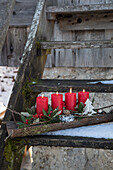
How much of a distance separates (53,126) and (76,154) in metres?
1.62

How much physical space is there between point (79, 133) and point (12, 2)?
1009mm

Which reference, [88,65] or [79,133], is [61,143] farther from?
[88,65]

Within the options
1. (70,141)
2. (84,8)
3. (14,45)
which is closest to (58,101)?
(70,141)

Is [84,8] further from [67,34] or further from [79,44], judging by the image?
[67,34]

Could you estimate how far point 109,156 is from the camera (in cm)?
263

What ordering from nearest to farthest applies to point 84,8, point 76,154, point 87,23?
1. point 84,8
2. point 87,23
3. point 76,154

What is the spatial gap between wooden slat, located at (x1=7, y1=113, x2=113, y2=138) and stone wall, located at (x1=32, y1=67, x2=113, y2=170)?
4.71 feet

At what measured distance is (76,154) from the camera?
8.91ft

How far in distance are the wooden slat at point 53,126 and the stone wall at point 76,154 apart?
4.71ft

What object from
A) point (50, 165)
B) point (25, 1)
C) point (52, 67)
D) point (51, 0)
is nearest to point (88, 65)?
point (52, 67)

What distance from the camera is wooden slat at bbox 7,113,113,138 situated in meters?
1.17

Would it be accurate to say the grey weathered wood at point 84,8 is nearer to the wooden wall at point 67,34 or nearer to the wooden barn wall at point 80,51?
the wooden wall at point 67,34

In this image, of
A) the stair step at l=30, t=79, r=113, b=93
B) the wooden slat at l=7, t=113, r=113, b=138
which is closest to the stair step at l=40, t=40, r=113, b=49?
the stair step at l=30, t=79, r=113, b=93

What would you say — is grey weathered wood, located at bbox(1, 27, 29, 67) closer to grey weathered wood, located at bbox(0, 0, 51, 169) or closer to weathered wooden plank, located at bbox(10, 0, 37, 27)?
weathered wooden plank, located at bbox(10, 0, 37, 27)
